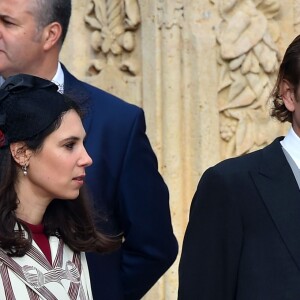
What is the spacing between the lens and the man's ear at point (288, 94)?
13.3 feet

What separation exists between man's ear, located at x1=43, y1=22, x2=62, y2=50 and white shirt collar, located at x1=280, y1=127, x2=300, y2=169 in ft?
3.07

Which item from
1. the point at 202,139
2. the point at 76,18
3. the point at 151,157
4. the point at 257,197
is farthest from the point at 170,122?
the point at 257,197

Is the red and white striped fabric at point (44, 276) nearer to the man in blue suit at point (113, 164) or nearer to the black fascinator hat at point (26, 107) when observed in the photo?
the black fascinator hat at point (26, 107)

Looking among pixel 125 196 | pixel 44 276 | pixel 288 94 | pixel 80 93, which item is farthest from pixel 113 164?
pixel 44 276

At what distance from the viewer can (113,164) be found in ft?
14.9

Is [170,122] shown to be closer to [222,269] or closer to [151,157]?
[151,157]

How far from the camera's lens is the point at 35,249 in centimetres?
386

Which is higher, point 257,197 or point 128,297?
point 257,197

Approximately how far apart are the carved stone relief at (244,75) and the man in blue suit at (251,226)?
6.18 feet

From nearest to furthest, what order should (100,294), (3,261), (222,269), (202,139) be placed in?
(3,261), (222,269), (100,294), (202,139)

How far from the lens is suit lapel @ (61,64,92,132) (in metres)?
4.30

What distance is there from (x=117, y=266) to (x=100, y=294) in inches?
5.5

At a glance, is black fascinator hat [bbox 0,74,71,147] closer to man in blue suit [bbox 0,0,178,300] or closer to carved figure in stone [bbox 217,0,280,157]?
man in blue suit [bbox 0,0,178,300]

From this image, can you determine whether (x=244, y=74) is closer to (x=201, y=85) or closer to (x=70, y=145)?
(x=201, y=85)
